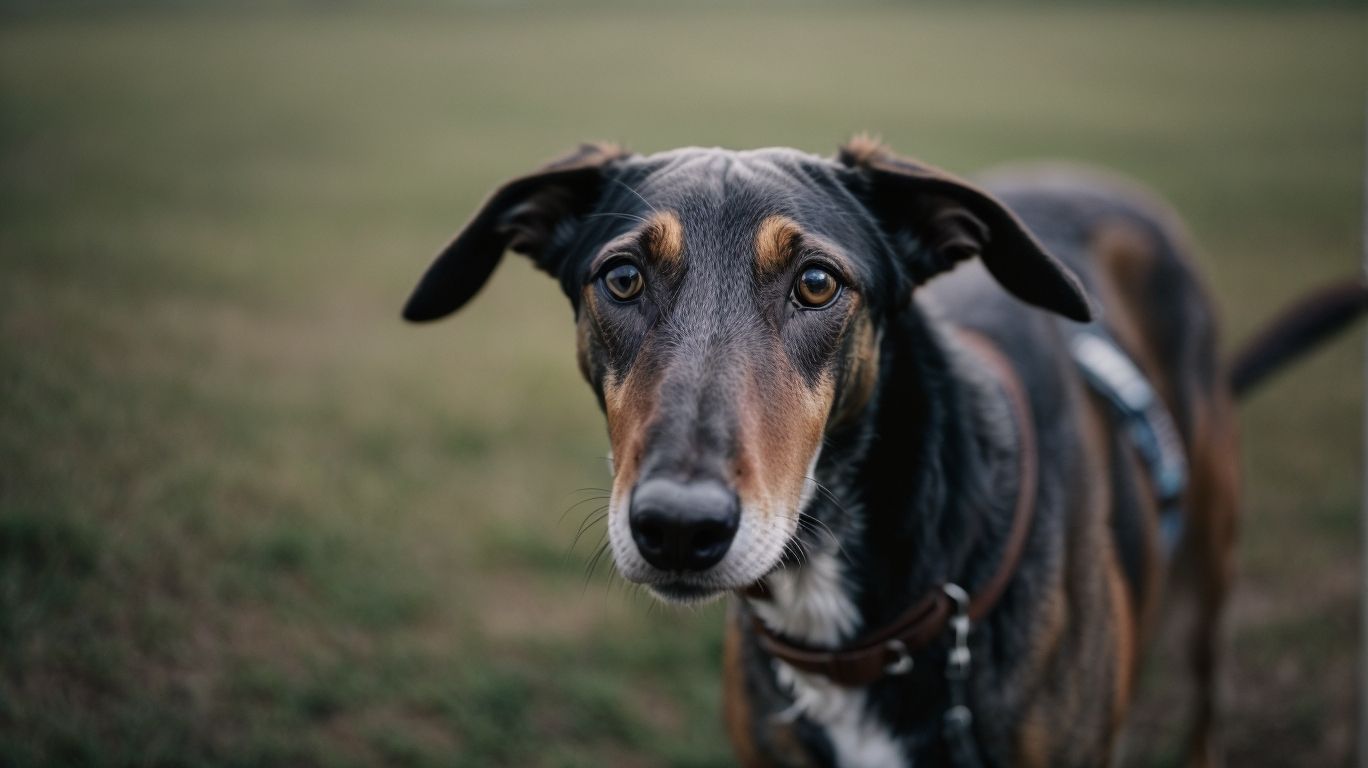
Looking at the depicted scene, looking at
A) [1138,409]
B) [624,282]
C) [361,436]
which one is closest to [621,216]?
[624,282]

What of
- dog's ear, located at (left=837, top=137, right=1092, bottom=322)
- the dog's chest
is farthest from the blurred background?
dog's ear, located at (left=837, top=137, right=1092, bottom=322)

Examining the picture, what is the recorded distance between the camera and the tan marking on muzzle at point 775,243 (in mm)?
2363

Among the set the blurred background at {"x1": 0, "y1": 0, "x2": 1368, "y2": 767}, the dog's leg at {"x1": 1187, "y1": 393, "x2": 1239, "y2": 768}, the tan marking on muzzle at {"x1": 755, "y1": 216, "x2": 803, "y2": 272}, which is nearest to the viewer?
the tan marking on muzzle at {"x1": 755, "y1": 216, "x2": 803, "y2": 272}

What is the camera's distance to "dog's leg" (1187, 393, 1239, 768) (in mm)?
4043

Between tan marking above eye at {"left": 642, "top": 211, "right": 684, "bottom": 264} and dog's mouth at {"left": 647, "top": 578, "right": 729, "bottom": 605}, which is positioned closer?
dog's mouth at {"left": 647, "top": 578, "right": 729, "bottom": 605}

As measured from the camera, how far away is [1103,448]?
11.0 feet

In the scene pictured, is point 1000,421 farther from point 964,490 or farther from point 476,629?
point 476,629

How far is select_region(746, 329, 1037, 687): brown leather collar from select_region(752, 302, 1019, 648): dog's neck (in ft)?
0.12

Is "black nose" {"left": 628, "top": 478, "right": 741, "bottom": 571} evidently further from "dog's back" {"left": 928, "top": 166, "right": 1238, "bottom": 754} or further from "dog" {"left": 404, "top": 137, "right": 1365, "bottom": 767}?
"dog's back" {"left": 928, "top": 166, "right": 1238, "bottom": 754}

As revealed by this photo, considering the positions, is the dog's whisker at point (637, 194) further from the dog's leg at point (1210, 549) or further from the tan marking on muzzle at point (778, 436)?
the dog's leg at point (1210, 549)

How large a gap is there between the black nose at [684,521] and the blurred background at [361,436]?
2.12 meters

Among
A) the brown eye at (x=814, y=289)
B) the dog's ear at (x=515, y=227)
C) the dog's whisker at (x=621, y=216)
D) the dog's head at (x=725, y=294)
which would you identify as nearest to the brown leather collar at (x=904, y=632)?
the dog's head at (x=725, y=294)

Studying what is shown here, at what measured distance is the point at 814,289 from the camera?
2.40m

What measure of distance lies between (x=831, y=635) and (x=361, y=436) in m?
3.94
